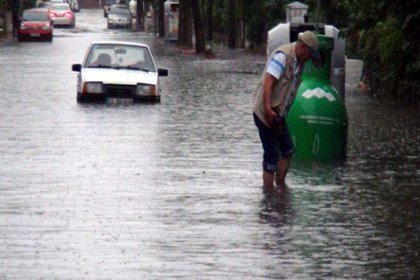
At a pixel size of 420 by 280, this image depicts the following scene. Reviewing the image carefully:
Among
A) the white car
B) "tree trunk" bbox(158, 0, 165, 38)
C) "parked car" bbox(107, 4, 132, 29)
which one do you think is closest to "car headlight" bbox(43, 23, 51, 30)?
"tree trunk" bbox(158, 0, 165, 38)

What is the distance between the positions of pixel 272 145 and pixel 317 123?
3.24m

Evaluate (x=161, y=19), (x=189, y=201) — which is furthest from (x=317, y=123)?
(x=161, y=19)

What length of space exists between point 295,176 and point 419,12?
12298mm

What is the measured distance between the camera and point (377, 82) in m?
35.4

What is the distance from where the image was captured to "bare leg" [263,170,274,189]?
15.5m

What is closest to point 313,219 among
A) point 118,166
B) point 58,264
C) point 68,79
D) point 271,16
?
point 58,264

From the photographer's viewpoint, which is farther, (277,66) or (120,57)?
(120,57)

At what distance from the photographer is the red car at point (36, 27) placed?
72125 millimetres

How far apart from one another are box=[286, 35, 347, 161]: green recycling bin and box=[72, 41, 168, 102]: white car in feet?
32.9

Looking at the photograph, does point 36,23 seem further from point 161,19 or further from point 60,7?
point 60,7

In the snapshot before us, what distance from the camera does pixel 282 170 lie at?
15.6 m

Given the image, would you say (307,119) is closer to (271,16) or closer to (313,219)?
(313,219)

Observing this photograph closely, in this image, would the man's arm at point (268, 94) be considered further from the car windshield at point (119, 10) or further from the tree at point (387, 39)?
the car windshield at point (119, 10)

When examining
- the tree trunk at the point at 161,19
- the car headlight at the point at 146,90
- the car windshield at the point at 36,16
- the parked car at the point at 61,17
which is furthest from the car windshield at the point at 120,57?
the parked car at the point at 61,17
